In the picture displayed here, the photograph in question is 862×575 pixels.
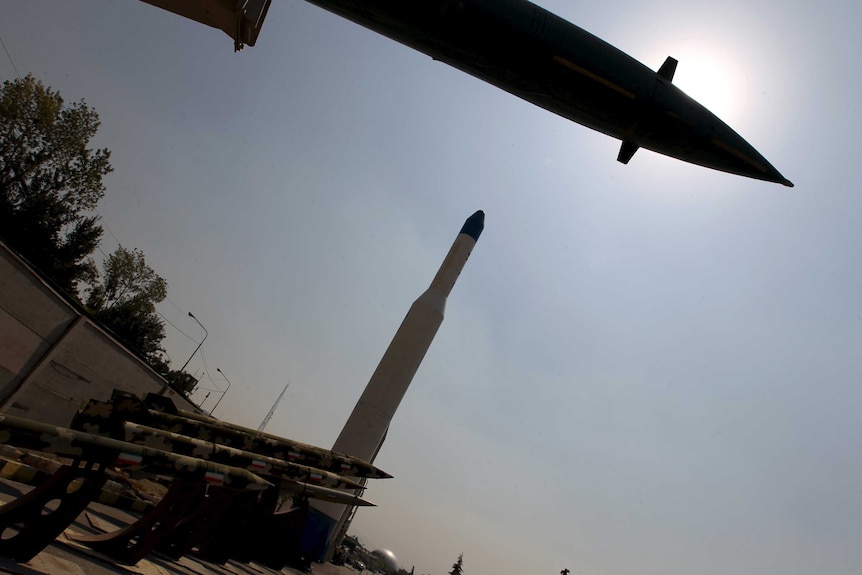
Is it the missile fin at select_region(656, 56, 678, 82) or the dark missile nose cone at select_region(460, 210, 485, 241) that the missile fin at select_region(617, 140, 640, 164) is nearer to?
the missile fin at select_region(656, 56, 678, 82)

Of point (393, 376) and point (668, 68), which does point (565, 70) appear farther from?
point (393, 376)

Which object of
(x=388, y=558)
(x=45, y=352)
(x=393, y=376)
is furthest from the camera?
(x=388, y=558)

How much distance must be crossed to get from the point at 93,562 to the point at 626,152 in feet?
26.8

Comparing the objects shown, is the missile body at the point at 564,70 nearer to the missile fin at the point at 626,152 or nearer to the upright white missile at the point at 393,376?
the missile fin at the point at 626,152

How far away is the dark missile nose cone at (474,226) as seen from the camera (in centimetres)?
1732

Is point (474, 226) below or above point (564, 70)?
above

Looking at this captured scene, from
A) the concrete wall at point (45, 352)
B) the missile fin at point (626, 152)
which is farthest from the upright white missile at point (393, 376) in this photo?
the missile fin at point (626, 152)

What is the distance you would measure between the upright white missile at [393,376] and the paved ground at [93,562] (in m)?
5.29

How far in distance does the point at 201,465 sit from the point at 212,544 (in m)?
2.96

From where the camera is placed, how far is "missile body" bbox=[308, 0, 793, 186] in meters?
5.64

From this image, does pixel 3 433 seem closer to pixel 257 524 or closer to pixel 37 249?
pixel 257 524

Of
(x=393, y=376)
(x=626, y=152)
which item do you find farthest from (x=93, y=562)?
(x=393, y=376)

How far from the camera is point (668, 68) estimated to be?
6750 millimetres

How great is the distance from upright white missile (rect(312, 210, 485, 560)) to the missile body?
31.7ft
